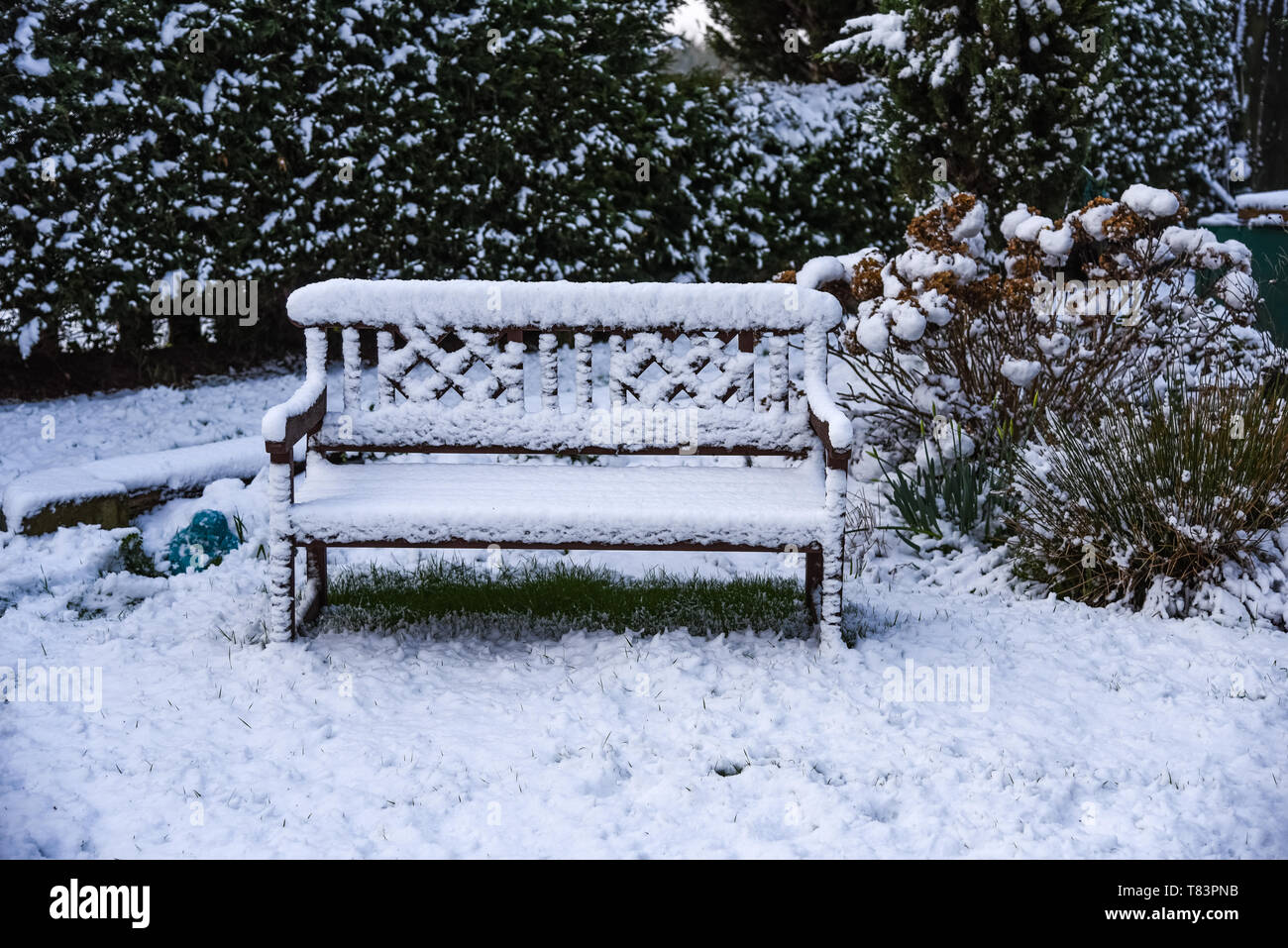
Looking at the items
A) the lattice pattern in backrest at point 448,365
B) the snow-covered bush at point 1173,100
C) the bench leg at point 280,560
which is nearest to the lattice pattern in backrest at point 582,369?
the lattice pattern in backrest at point 448,365

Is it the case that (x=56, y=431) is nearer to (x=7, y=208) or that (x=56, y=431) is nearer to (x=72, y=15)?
(x=7, y=208)

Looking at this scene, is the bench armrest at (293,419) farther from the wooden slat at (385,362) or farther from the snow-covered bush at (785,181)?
the snow-covered bush at (785,181)

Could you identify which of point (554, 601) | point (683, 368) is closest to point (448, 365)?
point (683, 368)

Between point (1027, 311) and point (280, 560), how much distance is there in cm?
327

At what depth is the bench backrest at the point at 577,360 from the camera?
12.9 ft

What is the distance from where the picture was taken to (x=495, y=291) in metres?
3.93

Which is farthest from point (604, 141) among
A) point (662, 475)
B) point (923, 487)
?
point (662, 475)

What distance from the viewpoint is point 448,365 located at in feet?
13.1

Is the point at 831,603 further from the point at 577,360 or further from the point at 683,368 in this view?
the point at 577,360

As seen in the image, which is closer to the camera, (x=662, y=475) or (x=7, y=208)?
(x=662, y=475)

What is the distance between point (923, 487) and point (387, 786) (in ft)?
9.77

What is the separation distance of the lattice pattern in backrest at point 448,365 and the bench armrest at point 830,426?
3.29 feet

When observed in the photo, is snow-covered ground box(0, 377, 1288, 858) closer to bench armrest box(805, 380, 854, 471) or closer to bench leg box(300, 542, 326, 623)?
bench leg box(300, 542, 326, 623)

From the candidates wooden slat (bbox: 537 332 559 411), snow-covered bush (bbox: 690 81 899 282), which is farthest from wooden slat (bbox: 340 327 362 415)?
snow-covered bush (bbox: 690 81 899 282)
